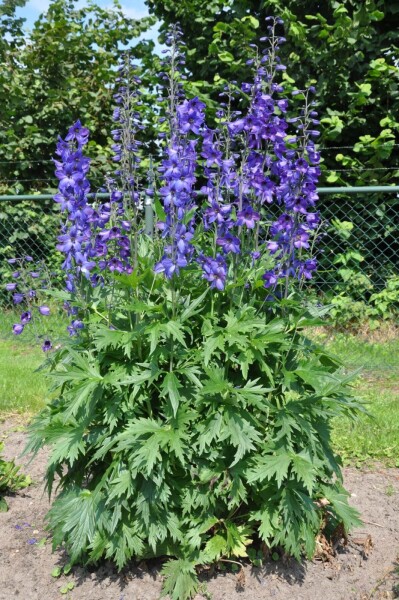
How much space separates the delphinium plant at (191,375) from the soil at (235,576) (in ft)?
0.35

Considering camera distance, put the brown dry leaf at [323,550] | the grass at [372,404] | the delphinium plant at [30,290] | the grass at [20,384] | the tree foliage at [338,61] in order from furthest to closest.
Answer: the tree foliage at [338,61]
the grass at [20,384]
the grass at [372,404]
the delphinium plant at [30,290]
the brown dry leaf at [323,550]

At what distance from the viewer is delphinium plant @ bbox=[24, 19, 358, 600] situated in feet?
8.58

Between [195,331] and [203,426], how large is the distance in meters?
0.47

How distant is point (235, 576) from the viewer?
293cm

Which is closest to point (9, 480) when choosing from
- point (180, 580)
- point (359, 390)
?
point (180, 580)

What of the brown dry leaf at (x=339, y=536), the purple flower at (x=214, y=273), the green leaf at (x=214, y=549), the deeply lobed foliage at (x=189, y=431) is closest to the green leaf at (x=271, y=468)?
the deeply lobed foliage at (x=189, y=431)

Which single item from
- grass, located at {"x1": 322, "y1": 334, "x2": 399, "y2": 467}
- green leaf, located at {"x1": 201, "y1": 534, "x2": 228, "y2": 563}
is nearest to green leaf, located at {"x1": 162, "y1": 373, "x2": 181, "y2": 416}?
green leaf, located at {"x1": 201, "y1": 534, "x2": 228, "y2": 563}

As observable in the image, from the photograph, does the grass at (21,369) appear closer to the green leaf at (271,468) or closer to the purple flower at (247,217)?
the purple flower at (247,217)

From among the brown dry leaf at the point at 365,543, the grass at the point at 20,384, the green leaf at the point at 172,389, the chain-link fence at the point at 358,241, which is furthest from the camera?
the chain-link fence at the point at 358,241

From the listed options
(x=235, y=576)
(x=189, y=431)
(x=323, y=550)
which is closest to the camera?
(x=189, y=431)

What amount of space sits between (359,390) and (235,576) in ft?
9.61

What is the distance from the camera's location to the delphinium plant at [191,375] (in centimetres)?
262

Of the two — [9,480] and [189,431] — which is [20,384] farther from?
[189,431]

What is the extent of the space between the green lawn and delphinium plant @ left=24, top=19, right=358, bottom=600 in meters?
0.49
